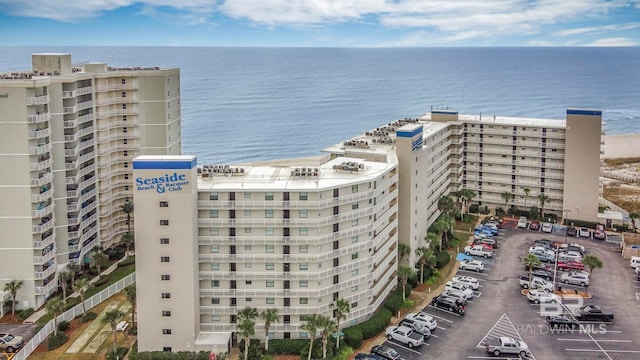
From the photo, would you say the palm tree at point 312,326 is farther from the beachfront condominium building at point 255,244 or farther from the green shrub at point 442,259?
the green shrub at point 442,259

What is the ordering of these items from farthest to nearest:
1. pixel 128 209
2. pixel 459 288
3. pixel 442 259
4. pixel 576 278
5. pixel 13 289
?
pixel 128 209 < pixel 442 259 < pixel 576 278 < pixel 459 288 < pixel 13 289

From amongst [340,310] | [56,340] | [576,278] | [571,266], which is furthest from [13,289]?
[571,266]

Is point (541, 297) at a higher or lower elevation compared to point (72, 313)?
lower

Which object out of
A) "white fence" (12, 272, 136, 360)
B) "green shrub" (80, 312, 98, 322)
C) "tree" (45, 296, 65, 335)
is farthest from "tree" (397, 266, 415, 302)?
"tree" (45, 296, 65, 335)

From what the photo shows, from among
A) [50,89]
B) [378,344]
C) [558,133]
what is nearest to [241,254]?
[378,344]

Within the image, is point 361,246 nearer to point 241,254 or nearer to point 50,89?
point 241,254

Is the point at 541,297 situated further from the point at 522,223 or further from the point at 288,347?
the point at 522,223
